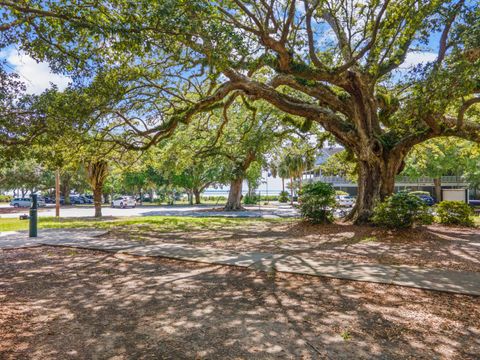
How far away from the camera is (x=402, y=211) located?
10.2m

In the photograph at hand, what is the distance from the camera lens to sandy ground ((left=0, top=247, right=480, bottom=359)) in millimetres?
3244

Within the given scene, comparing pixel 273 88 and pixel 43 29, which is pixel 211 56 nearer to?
pixel 43 29

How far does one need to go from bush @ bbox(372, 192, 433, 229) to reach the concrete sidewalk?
411 centimetres

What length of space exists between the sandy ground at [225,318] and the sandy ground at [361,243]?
2.33 meters

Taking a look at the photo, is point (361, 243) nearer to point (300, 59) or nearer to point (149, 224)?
point (300, 59)

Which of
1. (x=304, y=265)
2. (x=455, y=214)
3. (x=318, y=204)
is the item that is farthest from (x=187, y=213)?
(x=304, y=265)

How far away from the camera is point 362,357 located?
307cm

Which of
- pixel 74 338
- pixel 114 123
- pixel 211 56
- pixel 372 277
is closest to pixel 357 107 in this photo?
pixel 211 56

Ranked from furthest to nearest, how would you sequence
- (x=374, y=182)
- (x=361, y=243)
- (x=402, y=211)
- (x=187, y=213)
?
(x=187, y=213) < (x=374, y=182) < (x=402, y=211) < (x=361, y=243)

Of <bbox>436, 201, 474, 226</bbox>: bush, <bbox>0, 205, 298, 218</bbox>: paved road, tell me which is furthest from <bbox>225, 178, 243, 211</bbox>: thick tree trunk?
<bbox>436, 201, 474, 226</bbox>: bush

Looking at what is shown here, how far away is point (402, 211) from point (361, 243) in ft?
6.33

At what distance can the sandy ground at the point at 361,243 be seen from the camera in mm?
7368

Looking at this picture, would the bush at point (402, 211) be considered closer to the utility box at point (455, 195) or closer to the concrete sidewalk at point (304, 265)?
the concrete sidewalk at point (304, 265)

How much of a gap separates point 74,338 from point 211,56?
635cm
